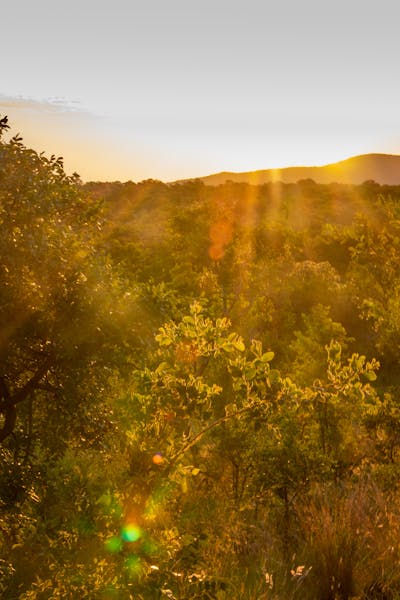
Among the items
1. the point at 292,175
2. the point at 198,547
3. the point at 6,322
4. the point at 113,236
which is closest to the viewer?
the point at 198,547

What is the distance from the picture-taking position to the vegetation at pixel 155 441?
207 inches

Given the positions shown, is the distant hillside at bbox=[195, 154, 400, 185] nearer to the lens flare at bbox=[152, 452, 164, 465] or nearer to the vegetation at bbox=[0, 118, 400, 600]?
the vegetation at bbox=[0, 118, 400, 600]

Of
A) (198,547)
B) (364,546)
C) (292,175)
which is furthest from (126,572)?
(292,175)

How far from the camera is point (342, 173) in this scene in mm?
181750

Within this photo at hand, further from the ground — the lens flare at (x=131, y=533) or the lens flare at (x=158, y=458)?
the lens flare at (x=158, y=458)

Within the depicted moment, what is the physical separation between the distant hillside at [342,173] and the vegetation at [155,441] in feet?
550

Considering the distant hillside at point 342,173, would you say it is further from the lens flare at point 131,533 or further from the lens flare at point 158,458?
the lens flare at point 131,533

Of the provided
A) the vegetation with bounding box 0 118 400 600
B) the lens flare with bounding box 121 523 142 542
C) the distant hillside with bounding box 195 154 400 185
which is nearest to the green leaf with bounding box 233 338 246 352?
the vegetation with bounding box 0 118 400 600

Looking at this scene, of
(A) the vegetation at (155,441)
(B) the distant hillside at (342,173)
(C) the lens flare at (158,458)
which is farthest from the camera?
(B) the distant hillside at (342,173)

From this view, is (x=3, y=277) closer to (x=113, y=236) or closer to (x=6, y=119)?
(x=6, y=119)

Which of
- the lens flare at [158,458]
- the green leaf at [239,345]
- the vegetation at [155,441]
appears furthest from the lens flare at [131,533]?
the green leaf at [239,345]

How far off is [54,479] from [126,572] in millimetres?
2743

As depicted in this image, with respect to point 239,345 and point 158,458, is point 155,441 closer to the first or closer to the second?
point 158,458

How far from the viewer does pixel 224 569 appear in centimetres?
605
